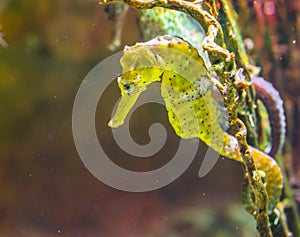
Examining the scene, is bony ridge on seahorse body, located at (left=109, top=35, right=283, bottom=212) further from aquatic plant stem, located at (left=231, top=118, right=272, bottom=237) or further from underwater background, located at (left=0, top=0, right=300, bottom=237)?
underwater background, located at (left=0, top=0, right=300, bottom=237)

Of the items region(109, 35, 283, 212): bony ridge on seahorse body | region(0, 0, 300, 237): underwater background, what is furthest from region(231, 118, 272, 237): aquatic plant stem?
region(0, 0, 300, 237): underwater background

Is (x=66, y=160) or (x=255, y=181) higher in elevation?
(x=255, y=181)

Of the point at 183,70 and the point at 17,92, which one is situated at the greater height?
the point at 183,70

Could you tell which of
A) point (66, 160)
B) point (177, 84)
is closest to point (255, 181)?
point (177, 84)

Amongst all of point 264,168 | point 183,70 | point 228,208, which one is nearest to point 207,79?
point 183,70

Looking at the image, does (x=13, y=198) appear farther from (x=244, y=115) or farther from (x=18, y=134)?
(x=244, y=115)

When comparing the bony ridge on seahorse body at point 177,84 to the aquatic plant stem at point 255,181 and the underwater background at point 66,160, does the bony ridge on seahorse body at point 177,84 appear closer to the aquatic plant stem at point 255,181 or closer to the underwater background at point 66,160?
the aquatic plant stem at point 255,181

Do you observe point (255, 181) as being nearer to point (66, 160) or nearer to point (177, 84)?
point (177, 84)
